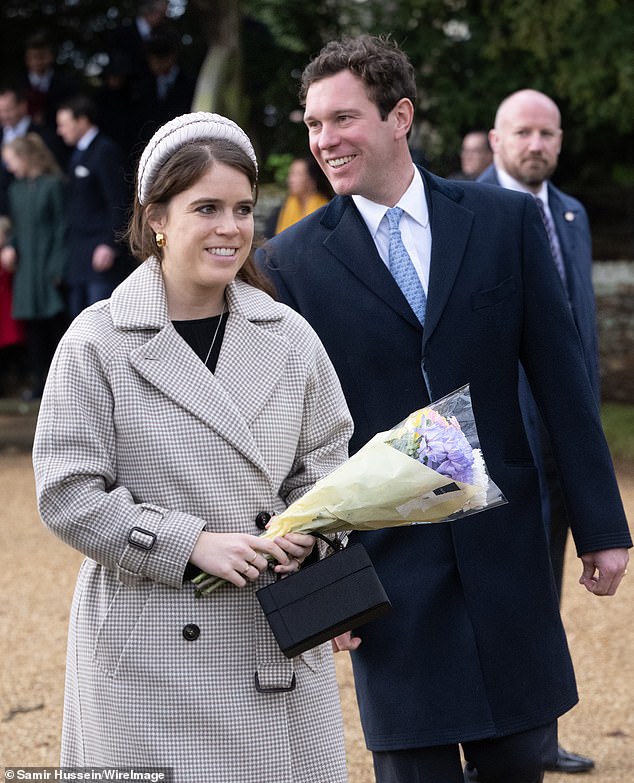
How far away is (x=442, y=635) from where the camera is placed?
11.7 ft

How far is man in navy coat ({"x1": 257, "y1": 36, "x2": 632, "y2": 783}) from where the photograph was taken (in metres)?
3.55

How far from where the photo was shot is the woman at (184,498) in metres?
2.88

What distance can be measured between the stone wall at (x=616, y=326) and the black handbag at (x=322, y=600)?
37.0ft

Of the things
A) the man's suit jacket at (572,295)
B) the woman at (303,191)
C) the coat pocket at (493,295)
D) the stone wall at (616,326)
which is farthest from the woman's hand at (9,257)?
the coat pocket at (493,295)

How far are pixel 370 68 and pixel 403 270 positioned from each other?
0.56 metres

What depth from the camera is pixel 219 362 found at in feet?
10.2

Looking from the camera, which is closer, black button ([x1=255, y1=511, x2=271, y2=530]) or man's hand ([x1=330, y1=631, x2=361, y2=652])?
black button ([x1=255, y1=511, x2=271, y2=530])

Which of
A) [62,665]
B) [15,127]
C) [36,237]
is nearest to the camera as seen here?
[62,665]

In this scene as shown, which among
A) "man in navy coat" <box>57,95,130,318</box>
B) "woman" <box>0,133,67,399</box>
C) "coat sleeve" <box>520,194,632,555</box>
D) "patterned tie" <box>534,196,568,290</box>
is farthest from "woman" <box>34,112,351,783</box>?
"woman" <box>0,133,67,399</box>

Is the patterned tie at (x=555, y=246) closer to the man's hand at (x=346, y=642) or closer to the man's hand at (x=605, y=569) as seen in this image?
the man's hand at (x=605, y=569)

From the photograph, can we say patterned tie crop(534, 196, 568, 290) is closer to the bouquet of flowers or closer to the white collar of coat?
the white collar of coat

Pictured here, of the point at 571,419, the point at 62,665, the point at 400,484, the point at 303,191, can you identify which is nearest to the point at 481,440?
the point at 571,419

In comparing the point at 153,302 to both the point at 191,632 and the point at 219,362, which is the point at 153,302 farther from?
the point at 191,632

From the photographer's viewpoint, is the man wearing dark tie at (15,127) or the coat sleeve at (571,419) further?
the man wearing dark tie at (15,127)
